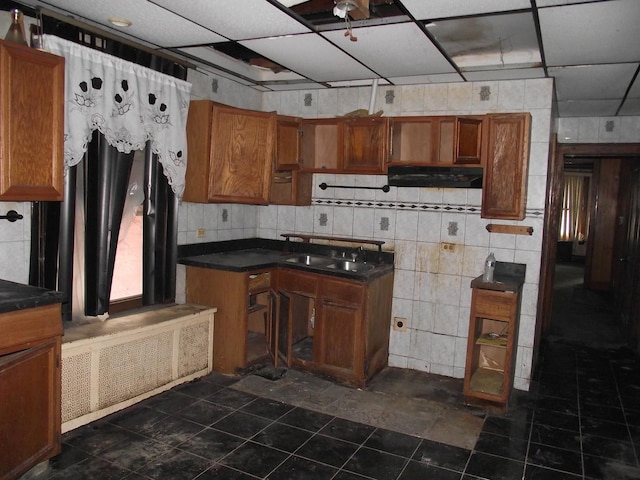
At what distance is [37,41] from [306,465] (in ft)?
8.63

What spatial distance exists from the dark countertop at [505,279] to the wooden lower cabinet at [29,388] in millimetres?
2604

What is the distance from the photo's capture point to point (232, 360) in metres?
3.74

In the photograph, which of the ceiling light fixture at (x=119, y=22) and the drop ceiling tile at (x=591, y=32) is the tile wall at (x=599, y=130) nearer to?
the drop ceiling tile at (x=591, y=32)

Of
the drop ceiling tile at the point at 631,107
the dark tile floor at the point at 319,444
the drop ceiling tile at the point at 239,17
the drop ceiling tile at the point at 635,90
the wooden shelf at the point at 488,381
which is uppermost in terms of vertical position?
the drop ceiling tile at the point at 631,107

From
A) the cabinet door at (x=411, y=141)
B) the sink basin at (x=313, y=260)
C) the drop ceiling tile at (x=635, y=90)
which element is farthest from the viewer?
the sink basin at (x=313, y=260)

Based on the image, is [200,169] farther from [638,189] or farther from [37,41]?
[638,189]

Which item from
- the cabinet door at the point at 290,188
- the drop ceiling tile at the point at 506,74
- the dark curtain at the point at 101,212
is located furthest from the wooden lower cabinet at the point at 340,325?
the drop ceiling tile at the point at 506,74

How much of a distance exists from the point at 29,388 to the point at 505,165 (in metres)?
3.21

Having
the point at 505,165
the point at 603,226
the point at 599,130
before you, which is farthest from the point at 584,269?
the point at 505,165

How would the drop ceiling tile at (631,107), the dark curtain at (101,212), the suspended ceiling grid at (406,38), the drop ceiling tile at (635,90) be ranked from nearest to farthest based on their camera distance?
the suspended ceiling grid at (406,38)
the dark curtain at (101,212)
the drop ceiling tile at (635,90)
the drop ceiling tile at (631,107)

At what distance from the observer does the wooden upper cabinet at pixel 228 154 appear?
11.8 feet

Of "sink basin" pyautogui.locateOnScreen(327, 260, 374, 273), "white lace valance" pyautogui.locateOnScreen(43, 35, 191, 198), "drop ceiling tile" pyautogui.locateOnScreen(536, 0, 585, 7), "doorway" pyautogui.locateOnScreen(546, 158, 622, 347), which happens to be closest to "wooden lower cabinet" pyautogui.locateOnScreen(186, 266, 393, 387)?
"sink basin" pyautogui.locateOnScreen(327, 260, 374, 273)

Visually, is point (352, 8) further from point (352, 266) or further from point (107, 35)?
point (352, 266)

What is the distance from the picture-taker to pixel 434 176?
3.75 metres
